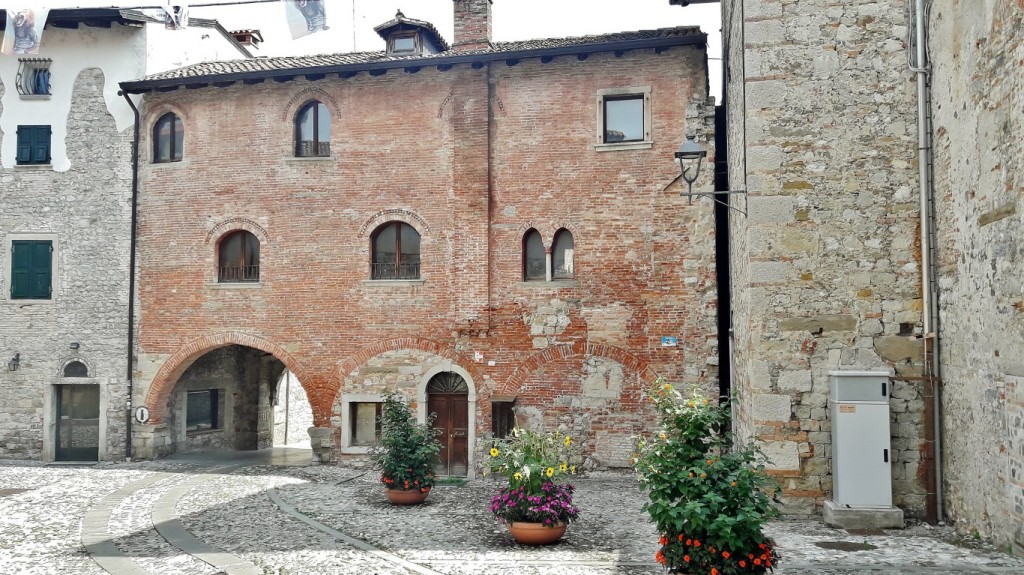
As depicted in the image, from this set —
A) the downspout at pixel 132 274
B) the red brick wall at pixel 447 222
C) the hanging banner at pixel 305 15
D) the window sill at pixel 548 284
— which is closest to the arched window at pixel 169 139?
the red brick wall at pixel 447 222

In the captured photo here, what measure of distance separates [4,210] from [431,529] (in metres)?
12.3

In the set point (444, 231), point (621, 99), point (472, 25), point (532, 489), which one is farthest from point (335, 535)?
point (472, 25)

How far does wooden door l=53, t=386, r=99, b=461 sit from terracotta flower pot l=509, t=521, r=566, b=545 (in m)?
11.1

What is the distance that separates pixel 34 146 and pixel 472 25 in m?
9.22

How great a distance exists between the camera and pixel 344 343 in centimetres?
1507

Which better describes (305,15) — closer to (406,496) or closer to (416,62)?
(416,62)

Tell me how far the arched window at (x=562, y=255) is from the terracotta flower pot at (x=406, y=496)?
474 cm

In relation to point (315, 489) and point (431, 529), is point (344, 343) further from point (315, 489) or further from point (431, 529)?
point (431, 529)

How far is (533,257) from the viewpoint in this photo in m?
14.6

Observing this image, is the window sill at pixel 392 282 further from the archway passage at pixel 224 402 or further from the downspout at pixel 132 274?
the downspout at pixel 132 274

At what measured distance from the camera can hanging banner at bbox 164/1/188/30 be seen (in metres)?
15.0

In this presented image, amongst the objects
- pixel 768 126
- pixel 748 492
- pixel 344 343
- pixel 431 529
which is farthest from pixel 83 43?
pixel 748 492

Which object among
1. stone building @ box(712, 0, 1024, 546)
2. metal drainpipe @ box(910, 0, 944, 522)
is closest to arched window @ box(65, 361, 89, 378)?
stone building @ box(712, 0, 1024, 546)

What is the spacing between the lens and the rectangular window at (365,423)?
1505cm
